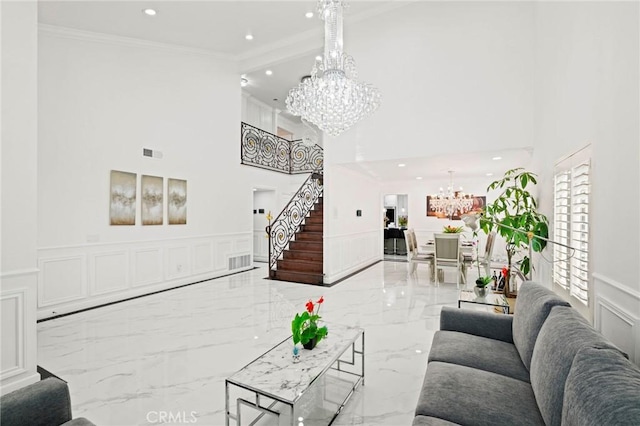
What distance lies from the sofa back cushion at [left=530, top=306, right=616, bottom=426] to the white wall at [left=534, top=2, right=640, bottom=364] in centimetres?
45

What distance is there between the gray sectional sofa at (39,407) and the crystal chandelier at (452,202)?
946 cm

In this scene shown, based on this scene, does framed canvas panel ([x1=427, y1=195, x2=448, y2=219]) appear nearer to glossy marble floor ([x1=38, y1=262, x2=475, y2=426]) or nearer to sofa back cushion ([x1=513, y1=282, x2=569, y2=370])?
glossy marble floor ([x1=38, y1=262, x2=475, y2=426])

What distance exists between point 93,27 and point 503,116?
21.5 feet

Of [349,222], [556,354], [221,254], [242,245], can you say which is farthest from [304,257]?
[556,354]

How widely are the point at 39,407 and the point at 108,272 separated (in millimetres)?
4159

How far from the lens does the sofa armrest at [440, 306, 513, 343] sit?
256 cm

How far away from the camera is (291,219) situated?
807cm

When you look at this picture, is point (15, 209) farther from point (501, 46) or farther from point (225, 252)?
point (501, 46)

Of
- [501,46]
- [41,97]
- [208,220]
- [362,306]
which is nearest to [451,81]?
[501,46]

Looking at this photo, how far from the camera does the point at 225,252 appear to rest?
737 centimetres

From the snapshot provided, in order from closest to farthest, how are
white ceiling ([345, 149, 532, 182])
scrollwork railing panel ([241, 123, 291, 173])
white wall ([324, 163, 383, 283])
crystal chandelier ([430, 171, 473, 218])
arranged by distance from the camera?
white ceiling ([345, 149, 532, 182]), white wall ([324, 163, 383, 283]), scrollwork railing panel ([241, 123, 291, 173]), crystal chandelier ([430, 171, 473, 218])

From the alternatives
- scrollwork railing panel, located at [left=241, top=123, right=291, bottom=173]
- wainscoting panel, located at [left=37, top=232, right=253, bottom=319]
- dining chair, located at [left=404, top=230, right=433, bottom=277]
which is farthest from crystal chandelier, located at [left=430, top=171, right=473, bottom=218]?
wainscoting panel, located at [left=37, top=232, right=253, bottom=319]

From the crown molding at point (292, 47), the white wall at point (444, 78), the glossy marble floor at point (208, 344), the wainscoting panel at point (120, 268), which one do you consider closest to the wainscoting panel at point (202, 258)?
the wainscoting panel at point (120, 268)

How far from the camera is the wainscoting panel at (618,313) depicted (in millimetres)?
1771
